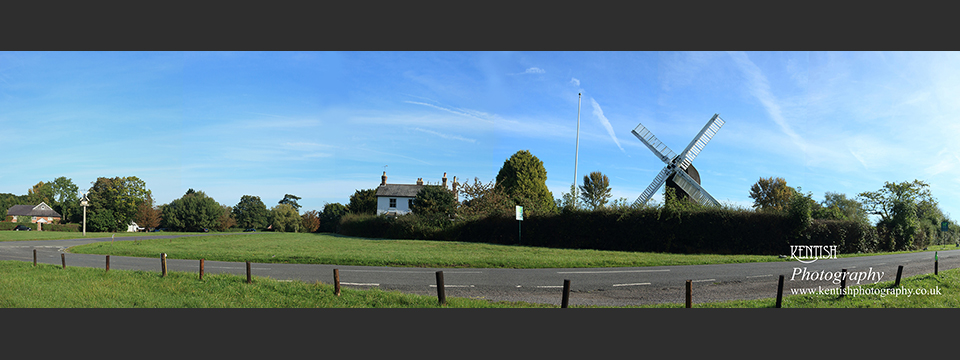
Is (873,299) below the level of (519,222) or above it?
below

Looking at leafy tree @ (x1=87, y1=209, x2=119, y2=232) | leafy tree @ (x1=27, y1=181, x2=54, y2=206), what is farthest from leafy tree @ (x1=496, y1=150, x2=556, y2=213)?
leafy tree @ (x1=27, y1=181, x2=54, y2=206)

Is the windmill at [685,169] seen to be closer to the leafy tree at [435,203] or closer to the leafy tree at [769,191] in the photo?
the leafy tree at [435,203]

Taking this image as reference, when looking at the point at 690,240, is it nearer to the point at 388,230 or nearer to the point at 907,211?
the point at 907,211

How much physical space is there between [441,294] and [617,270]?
32.9ft

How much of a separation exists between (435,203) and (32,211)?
91.8 m

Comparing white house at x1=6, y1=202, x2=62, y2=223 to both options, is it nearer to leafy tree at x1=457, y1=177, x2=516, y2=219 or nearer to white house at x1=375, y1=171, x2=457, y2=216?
white house at x1=375, y1=171, x2=457, y2=216

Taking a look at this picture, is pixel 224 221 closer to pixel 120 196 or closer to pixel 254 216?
pixel 254 216

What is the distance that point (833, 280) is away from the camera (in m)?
11.9

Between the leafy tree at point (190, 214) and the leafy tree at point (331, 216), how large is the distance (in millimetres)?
20581

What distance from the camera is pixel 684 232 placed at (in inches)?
1080

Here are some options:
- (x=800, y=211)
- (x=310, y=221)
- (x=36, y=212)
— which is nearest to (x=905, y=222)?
(x=800, y=211)

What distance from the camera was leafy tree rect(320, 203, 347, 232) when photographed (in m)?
68.7

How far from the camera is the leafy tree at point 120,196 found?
6900 cm

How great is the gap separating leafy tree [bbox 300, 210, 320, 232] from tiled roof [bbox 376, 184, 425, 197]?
17.3 meters
